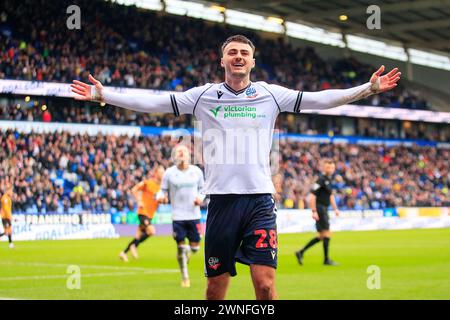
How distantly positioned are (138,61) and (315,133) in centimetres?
1501

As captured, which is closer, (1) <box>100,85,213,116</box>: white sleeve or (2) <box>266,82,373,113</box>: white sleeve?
(2) <box>266,82,373,113</box>: white sleeve

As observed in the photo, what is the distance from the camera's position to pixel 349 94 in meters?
7.31

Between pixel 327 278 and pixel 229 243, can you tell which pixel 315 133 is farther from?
pixel 229 243

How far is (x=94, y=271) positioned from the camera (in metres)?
18.2

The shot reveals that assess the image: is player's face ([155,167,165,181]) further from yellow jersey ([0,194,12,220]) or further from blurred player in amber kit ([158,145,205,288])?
yellow jersey ([0,194,12,220])

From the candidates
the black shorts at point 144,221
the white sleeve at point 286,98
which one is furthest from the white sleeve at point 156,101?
the black shorts at point 144,221

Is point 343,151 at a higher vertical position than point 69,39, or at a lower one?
lower

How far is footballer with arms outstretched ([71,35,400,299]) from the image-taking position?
727 cm

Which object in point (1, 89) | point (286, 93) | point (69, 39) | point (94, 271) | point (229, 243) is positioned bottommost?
point (94, 271)

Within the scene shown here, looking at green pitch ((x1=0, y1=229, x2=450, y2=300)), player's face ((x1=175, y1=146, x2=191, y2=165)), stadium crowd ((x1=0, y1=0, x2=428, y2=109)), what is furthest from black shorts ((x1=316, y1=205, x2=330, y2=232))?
stadium crowd ((x1=0, y1=0, x2=428, y2=109))

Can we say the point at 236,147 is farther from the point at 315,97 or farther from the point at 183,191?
the point at 183,191

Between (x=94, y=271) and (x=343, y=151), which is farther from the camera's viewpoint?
(x=343, y=151)

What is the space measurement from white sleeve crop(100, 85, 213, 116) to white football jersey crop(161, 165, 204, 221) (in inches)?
306
